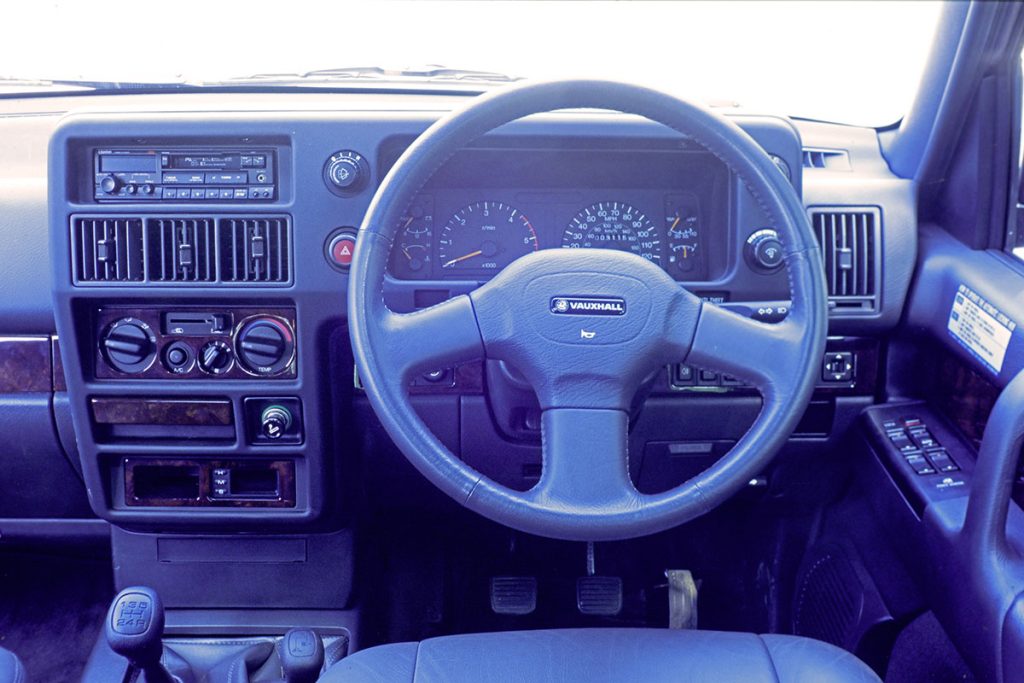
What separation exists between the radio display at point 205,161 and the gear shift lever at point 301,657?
33.3 inches

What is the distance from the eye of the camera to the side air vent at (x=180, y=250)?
5.65ft

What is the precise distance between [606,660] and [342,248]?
2.68ft

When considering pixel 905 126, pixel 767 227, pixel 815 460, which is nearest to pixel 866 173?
pixel 905 126

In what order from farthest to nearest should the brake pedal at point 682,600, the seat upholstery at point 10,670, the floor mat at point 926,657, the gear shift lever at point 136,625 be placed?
1. the brake pedal at point 682,600
2. the floor mat at point 926,657
3. the gear shift lever at point 136,625
4. the seat upholstery at point 10,670

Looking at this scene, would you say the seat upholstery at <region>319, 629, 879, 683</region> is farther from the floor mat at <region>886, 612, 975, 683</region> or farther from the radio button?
the radio button

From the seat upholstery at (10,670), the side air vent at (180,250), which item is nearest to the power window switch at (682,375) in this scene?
the side air vent at (180,250)

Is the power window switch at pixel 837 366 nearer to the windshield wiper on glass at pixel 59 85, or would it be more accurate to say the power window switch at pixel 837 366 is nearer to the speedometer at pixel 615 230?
the speedometer at pixel 615 230

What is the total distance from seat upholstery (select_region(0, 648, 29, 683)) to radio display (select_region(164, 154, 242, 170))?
83 centimetres

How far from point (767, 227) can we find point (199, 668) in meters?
1.41

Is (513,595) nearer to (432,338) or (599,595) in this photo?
(599,595)

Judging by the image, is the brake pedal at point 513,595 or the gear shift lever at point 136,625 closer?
the gear shift lever at point 136,625

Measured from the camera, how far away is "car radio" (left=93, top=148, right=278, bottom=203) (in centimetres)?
172

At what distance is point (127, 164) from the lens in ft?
5.65

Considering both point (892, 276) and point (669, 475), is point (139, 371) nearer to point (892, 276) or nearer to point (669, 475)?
point (669, 475)
